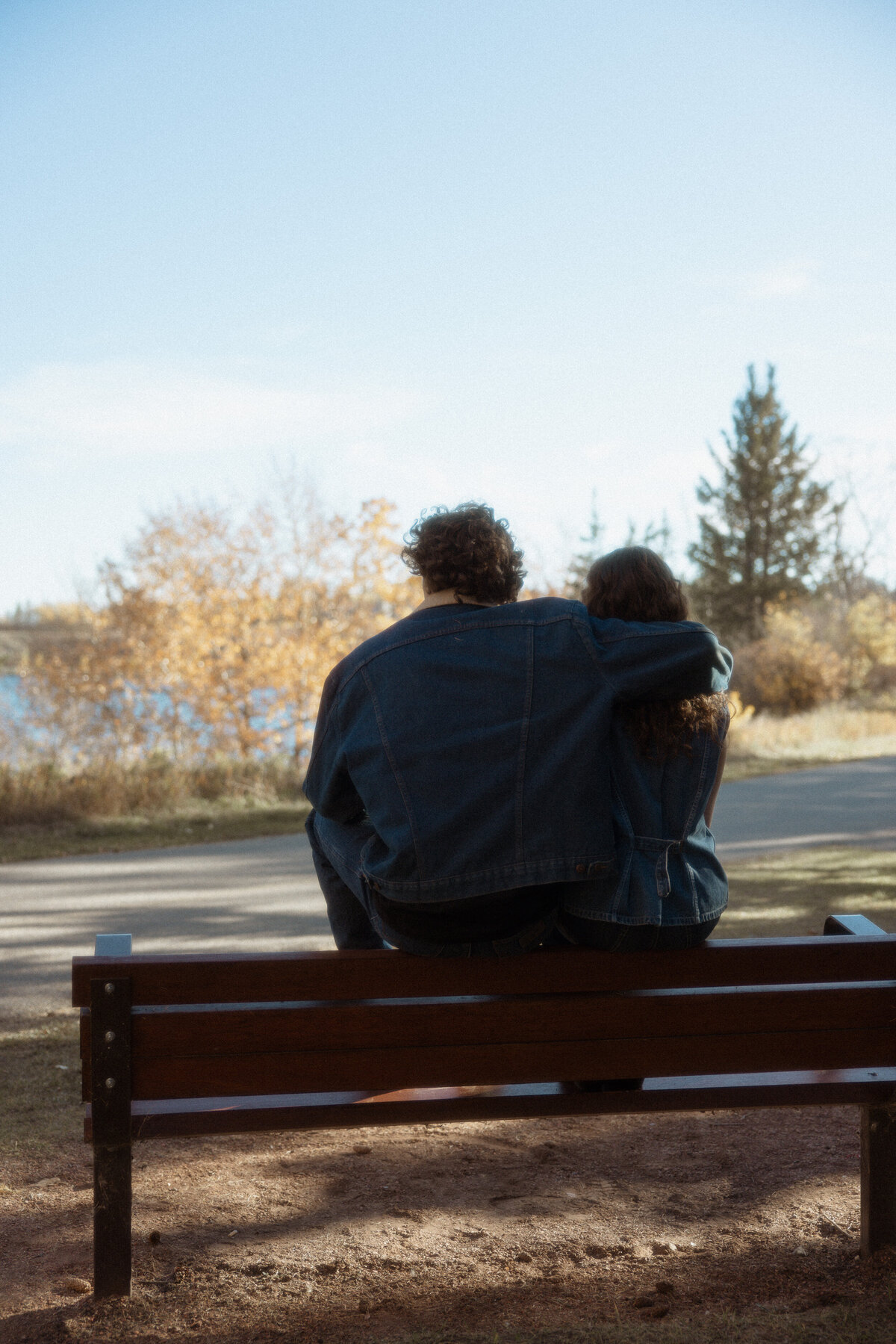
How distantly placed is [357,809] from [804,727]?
21121 millimetres

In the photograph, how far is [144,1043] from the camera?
2.17 metres

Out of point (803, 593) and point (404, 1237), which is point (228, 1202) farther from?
point (803, 593)

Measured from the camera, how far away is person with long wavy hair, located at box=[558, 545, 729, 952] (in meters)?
2.19

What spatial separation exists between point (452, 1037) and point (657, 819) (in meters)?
0.59

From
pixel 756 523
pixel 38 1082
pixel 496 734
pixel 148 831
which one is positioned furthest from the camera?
pixel 756 523

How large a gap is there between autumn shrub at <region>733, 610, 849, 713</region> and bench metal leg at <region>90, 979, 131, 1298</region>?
1117 inches

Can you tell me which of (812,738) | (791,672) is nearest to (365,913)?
(812,738)

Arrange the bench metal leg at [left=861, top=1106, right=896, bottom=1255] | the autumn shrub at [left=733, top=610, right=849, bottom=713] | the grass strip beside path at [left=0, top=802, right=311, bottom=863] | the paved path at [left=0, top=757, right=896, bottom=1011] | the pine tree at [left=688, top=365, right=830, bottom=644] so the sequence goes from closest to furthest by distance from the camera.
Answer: the bench metal leg at [left=861, top=1106, right=896, bottom=1255] < the paved path at [left=0, top=757, right=896, bottom=1011] < the grass strip beside path at [left=0, top=802, right=311, bottom=863] < the autumn shrub at [left=733, top=610, right=849, bottom=713] < the pine tree at [left=688, top=365, right=830, bottom=644]

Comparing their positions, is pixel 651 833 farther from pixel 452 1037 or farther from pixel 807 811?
pixel 807 811

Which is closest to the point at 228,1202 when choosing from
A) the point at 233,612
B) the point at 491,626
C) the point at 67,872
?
the point at 491,626

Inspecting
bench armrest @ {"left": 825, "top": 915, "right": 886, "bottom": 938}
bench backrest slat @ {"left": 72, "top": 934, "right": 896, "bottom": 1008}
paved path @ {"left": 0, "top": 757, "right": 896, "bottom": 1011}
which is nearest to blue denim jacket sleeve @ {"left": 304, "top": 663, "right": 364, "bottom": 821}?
bench backrest slat @ {"left": 72, "top": 934, "right": 896, "bottom": 1008}

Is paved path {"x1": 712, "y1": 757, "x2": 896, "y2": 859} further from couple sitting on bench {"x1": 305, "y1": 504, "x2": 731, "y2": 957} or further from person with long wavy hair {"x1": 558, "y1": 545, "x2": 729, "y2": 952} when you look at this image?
couple sitting on bench {"x1": 305, "y1": 504, "x2": 731, "y2": 957}

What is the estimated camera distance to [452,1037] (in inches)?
87.2

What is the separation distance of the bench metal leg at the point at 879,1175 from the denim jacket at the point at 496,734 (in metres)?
1.00
